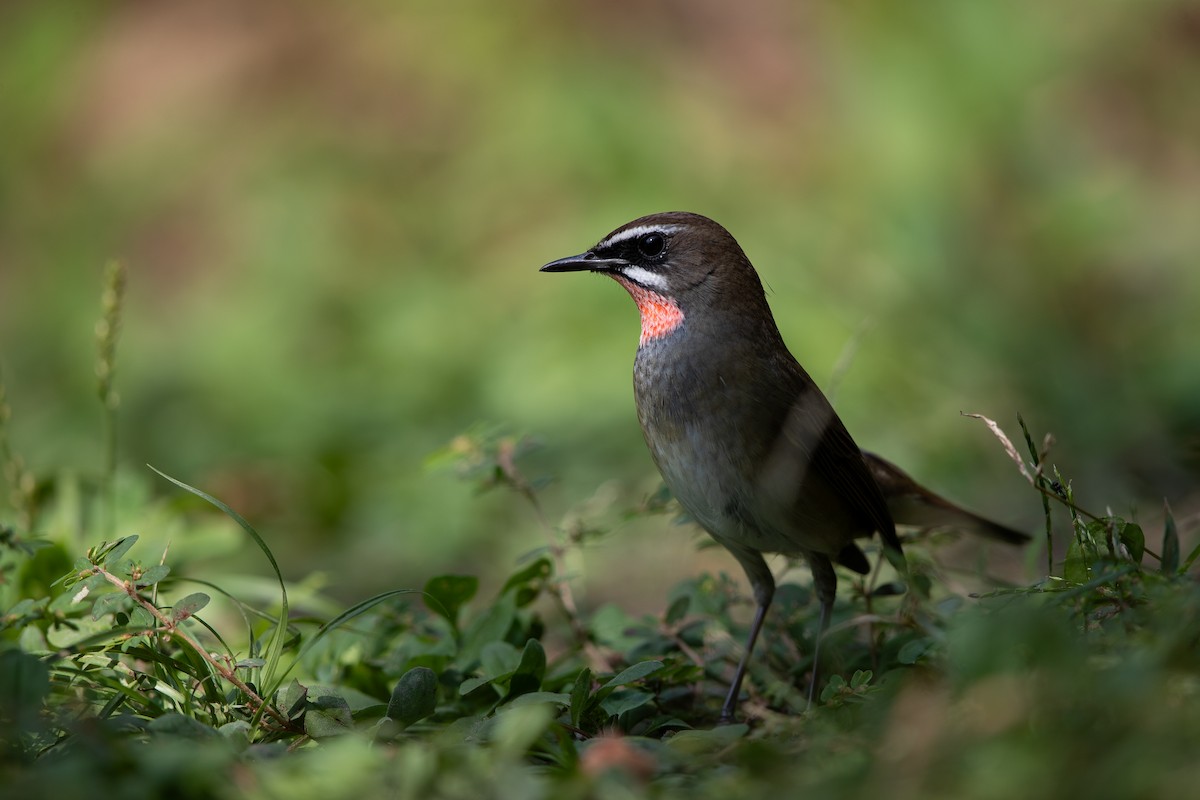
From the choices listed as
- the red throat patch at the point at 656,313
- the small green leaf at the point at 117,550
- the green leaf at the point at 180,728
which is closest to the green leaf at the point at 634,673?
the green leaf at the point at 180,728

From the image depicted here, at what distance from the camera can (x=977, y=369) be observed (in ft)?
25.8

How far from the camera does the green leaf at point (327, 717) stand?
10.5 ft

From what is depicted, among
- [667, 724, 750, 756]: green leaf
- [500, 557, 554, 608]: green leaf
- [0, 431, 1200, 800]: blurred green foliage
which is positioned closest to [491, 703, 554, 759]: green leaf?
[0, 431, 1200, 800]: blurred green foliage

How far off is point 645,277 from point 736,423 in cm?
77

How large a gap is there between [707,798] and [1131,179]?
7993 millimetres

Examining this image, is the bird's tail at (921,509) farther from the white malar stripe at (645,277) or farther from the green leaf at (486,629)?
the green leaf at (486,629)

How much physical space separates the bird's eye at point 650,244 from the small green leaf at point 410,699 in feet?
6.42

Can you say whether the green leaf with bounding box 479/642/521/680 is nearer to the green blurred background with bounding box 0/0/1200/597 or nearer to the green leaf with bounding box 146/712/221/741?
the green leaf with bounding box 146/712/221/741

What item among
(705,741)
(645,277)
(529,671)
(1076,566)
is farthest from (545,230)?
(705,741)

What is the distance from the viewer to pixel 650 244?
470 centimetres

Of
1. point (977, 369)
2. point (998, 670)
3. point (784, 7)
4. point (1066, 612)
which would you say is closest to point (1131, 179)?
point (977, 369)

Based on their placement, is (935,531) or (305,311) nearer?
(935,531)

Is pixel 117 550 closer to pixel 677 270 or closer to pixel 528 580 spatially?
pixel 528 580

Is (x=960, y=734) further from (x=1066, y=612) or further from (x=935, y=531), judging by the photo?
(x=935, y=531)
